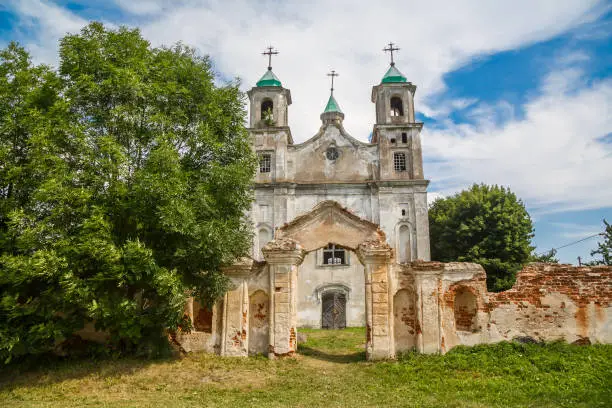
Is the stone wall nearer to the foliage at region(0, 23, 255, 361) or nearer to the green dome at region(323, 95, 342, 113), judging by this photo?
the foliage at region(0, 23, 255, 361)

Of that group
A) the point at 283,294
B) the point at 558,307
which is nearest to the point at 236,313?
the point at 283,294

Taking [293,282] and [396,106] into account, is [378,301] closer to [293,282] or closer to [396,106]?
[293,282]

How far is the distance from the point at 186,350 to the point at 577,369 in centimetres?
932

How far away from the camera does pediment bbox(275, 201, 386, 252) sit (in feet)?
41.3

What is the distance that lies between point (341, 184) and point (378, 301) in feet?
44.6

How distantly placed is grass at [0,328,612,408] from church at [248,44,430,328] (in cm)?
1168

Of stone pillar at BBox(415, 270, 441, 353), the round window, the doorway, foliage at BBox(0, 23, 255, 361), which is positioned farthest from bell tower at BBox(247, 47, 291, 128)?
stone pillar at BBox(415, 270, 441, 353)

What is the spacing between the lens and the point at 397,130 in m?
25.8

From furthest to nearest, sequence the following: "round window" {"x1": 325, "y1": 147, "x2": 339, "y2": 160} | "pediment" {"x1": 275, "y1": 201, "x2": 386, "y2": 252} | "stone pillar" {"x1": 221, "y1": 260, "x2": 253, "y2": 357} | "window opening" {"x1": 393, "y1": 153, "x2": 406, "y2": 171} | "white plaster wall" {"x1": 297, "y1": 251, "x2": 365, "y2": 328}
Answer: "round window" {"x1": 325, "y1": 147, "x2": 339, "y2": 160}, "window opening" {"x1": 393, "y1": 153, "x2": 406, "y2": 171}, "white plaster wall" {"x1": 297, "y1": 251, "x2": 365, "y2": 328}, "pediment" {"x1": 275, "y1": 201, "x2": 386, "y2": 252}, "stone pillar" {"x1": 221, "y1": 260, "x2": 253, "y2": 357}

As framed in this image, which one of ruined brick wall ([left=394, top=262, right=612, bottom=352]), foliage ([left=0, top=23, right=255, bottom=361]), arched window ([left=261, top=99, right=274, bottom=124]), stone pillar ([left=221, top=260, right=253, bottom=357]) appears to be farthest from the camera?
arched window ([left=261, top=99, right=274, bottom=124])

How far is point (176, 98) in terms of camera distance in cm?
1166

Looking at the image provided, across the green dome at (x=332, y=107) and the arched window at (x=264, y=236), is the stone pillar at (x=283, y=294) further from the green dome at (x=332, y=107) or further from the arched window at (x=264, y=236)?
the green dome at (x=332, y=107)

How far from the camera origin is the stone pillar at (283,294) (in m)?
11.8

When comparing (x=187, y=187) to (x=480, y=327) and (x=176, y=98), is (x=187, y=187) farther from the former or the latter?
(x=480, y=327)
